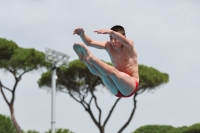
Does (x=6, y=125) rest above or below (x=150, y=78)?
Result: below

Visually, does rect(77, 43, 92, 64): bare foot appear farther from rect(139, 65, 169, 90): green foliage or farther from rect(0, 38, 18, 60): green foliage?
rect(139, 65, 169, 90): green foliage

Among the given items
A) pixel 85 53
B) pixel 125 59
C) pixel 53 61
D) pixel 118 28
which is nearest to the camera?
pixel 85 53

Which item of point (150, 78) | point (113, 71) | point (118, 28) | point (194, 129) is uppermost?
point (150, 78)

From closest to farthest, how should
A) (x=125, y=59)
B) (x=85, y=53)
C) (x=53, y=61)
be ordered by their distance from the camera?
1. (x=85, y=53)
2. (x=125, y=59)
3. (x=53, y=61)

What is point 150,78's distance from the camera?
33906 millimetres

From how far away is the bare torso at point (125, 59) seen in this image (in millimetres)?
7031

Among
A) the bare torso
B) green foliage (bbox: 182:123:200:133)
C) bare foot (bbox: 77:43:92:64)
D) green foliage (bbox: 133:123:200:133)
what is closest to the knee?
the bare torso

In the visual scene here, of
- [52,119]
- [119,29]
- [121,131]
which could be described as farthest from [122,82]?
[121,131]

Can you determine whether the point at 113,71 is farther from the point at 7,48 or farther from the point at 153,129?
the point at 153,129

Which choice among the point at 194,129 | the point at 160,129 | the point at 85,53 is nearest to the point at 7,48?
the point at 160,129

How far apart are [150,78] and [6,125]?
10391 mm

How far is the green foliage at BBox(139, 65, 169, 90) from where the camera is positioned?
111 ft

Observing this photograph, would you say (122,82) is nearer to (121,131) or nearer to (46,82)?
(121,131)

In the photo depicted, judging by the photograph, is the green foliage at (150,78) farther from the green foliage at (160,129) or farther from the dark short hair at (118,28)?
the dark short hair at (118,28)
